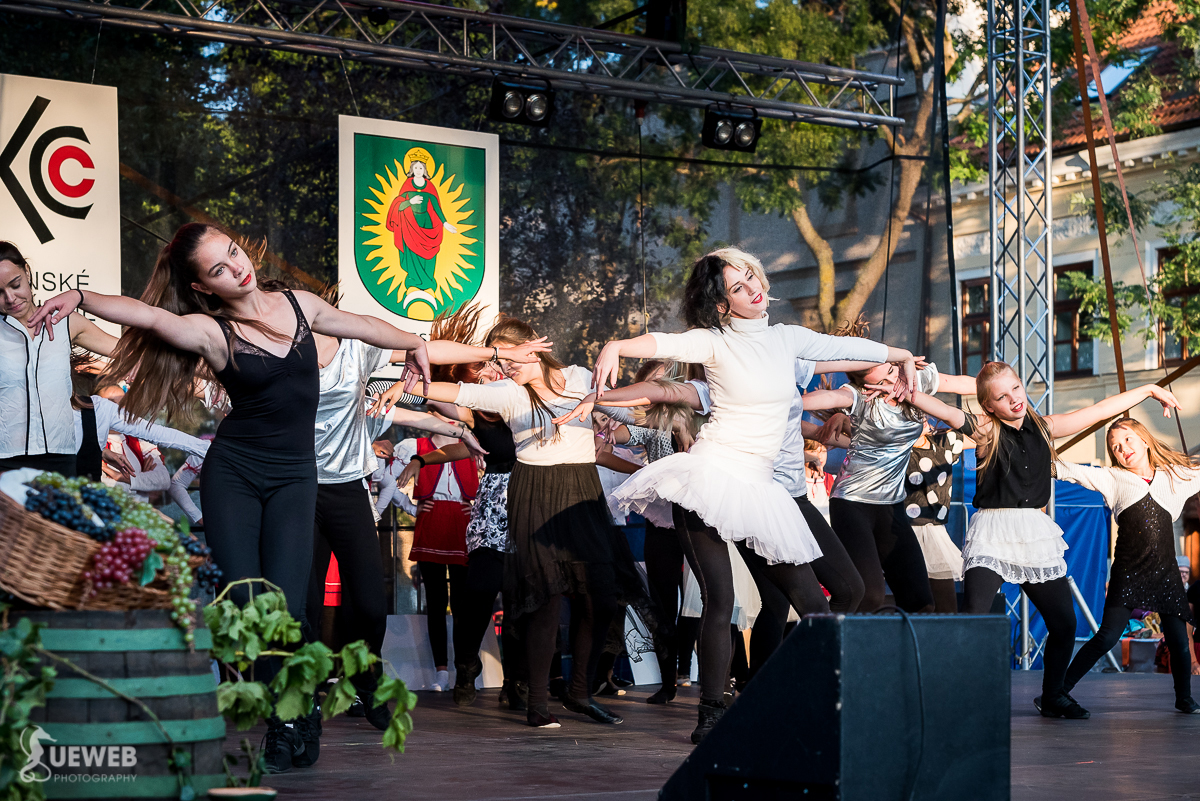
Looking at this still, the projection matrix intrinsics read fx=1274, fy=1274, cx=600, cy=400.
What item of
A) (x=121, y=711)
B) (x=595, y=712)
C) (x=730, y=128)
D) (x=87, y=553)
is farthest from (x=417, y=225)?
(x=121, y=711)

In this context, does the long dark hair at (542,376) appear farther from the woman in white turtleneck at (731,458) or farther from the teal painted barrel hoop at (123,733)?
the teal painted barrel hoop at (123,733)

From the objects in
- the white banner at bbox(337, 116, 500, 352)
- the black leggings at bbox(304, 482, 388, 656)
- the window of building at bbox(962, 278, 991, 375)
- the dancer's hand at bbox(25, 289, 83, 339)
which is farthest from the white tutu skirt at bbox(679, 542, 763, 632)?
the window of building at bbox(962, 278, 991, 375)

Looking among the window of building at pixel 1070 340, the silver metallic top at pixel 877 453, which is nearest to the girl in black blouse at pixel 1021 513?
the silver metallic top at pixel 877 453

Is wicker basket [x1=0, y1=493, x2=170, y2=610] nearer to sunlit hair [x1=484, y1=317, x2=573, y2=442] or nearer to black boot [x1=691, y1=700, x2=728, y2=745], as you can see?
black boot [x1=691, y1=700, x2=728, y2=745]

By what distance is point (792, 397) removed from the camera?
502 cm

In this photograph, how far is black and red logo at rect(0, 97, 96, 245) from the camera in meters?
8.32

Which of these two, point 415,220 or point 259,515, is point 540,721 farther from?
point 415,220

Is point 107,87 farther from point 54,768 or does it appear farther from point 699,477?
point 54,768

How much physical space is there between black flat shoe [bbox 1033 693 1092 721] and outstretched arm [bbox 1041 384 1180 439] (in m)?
A: 1.28

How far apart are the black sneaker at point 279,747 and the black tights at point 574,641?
5.26ft

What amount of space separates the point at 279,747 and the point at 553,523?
1983 millimetres

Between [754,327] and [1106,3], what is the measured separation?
1641 cm

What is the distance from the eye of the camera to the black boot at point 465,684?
6781 millimetres

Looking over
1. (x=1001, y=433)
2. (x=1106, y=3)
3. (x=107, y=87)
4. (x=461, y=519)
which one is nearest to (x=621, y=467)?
(x=461, y=519)
